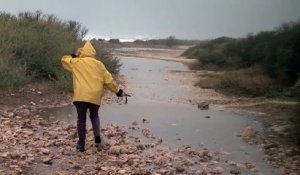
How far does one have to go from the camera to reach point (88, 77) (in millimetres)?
9648

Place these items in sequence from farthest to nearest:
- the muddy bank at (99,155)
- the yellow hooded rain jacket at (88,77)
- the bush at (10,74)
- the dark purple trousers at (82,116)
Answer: the bush at (10,74) → the dark purple trousers at (82,116) → the yellow hooded rain jacket at (88,77) → the muddy bank at (99,155)

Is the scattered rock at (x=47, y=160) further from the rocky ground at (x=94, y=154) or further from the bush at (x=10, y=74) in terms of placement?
the bush at (x=10, y=74)

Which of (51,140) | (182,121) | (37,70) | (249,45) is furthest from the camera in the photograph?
(249,45)

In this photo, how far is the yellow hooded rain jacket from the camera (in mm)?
9594

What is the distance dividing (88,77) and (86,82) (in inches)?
4.2

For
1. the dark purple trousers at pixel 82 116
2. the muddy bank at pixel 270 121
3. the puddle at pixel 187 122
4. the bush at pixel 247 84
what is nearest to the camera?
the dark purple trousers at pixel 82 116

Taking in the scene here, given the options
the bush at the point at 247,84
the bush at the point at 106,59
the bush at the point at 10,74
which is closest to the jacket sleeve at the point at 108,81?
the bush at the point at 10,74

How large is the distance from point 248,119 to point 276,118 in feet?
3.09

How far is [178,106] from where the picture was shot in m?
19.0

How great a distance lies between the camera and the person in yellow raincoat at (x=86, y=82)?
31.5 ft

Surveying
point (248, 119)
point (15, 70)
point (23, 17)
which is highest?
point (23, 17)

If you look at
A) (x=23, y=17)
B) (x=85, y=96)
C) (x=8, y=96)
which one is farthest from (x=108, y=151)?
(x=23, y=17)

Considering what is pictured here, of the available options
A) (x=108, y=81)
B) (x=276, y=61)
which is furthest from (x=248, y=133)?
(x=276, y=61)

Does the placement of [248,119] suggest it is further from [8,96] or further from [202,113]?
A: [8,96]
